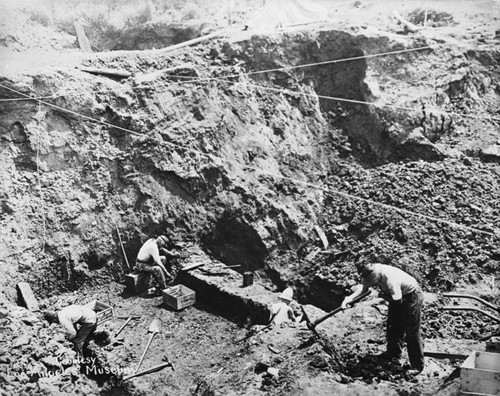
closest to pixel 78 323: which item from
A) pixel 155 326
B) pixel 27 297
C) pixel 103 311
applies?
pixel 103 311

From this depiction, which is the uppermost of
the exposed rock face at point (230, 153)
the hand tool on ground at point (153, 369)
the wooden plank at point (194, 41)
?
the wooden plank at point (194, 41)

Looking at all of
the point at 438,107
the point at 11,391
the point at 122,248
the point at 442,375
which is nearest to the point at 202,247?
the point at 122,248

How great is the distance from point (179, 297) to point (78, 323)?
1578mm

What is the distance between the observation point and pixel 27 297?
19.7 ft

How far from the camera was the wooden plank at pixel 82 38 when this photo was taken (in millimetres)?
9625

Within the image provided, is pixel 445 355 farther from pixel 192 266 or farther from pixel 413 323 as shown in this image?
pixel 192 266

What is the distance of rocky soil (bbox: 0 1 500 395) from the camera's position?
198 inches

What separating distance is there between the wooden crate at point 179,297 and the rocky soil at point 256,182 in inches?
5.0

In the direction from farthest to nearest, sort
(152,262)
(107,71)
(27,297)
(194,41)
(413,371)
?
(194,41) < (107,71) < (152,262) < (27,297) < (413,371)

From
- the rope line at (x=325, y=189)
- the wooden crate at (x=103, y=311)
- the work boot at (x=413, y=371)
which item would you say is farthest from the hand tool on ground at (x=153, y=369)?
the rope line at (x=325, y=189)

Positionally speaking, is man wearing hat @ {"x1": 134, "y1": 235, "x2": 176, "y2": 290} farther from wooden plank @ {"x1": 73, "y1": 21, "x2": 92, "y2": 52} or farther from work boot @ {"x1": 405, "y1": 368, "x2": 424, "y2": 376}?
wooden plank @ {"x1": 73, "y1": 21, "x2": 92, "y2": 52}

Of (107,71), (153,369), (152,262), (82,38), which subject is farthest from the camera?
(82,38)

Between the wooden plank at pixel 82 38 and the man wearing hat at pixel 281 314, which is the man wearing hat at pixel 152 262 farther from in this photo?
the wooden plank at pixel 82 38

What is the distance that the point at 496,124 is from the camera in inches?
326
